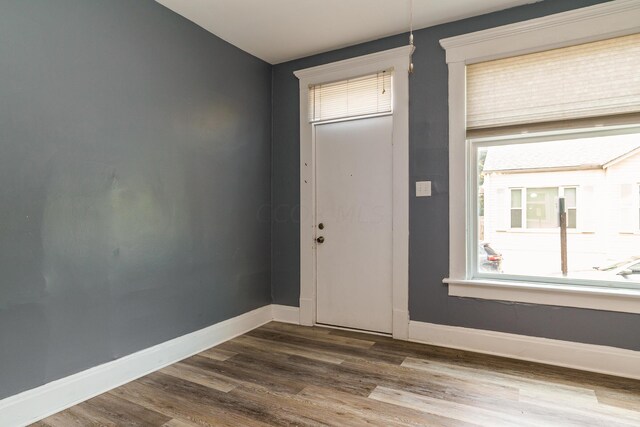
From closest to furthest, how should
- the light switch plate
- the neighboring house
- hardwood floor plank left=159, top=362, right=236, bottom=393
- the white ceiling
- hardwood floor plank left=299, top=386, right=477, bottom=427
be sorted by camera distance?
hardwood floor plank left=299, top=386, right=477, bottom=427, hardwood floor plank left=159, top=362, right=236, bottom=393, the neighboring house, the white ceiling, the light switch plate

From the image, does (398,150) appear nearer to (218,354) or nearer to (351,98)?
(351,98)

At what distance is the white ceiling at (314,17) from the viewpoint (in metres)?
2.69

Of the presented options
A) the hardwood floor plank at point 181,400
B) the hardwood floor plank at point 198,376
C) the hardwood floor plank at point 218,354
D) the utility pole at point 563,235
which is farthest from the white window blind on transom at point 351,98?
the hardwood floor plank at point 181,400

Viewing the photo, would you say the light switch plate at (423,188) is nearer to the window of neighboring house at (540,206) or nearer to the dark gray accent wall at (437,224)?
the dark gray accent wall at (437,224)

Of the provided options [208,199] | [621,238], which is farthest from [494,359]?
[208,199]

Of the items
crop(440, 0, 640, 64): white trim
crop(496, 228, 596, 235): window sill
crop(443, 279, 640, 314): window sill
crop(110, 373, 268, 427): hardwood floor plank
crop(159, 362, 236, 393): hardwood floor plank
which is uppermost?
crop(440, 0, 640, 64): white trim

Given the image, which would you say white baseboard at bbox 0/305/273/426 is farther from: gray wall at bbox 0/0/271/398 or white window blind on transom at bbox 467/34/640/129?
white window blind on transom at bbox 467/34/640/129

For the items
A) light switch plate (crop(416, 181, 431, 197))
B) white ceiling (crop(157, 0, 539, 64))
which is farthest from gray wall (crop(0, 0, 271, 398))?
light switch plate (crop(416, 181, 431, 197))

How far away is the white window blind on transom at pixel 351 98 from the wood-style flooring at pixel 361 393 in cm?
213

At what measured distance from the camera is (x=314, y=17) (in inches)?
113

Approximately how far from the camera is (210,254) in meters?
3.12

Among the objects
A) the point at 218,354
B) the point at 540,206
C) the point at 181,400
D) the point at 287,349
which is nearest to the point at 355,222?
the point at 287,349

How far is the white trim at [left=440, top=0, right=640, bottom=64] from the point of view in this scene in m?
2.41

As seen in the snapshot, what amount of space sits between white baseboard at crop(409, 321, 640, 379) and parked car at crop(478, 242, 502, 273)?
0.50 meters
